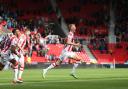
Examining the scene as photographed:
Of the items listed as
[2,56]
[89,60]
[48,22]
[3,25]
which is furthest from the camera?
[48,22]

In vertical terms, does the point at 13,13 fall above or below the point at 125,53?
above

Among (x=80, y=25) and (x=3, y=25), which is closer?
(x=3, y=25)

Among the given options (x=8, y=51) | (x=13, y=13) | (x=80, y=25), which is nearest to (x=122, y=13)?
(x=80, y=25)

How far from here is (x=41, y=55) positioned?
4472cm

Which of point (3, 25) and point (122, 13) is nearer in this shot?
point (3, 25)

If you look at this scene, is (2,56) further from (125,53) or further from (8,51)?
(125,53)

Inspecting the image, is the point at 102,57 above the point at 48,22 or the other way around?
the other way around

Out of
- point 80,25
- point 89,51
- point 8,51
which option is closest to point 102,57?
point 89,51

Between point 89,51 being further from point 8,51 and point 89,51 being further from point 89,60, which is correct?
point 8,51

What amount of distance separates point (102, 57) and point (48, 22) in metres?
5.86

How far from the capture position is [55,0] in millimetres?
52719

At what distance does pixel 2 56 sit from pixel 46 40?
24.7 metres

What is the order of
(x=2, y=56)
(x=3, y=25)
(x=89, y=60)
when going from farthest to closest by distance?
(x=89, y=60) → (x=3, y=25) → (x=2, y=56)

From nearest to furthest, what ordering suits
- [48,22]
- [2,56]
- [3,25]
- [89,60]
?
[2,56] < [3,25] < [89,60] < [48,22]
